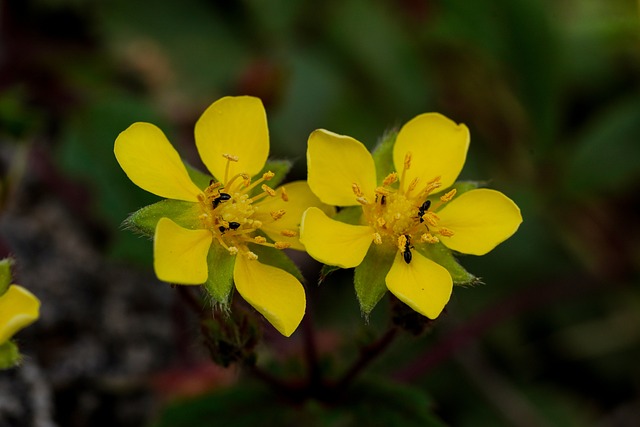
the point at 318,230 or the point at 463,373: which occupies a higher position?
the point at 318,230

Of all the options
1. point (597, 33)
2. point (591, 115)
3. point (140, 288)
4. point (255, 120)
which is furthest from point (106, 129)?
point (591, 115)

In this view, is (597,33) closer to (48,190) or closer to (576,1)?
(576,1)

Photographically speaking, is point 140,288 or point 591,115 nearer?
point 140,288

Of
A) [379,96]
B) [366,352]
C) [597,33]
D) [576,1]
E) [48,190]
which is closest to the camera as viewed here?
[366,352]

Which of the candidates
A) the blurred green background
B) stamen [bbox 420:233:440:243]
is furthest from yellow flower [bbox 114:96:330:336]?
the blurred green background

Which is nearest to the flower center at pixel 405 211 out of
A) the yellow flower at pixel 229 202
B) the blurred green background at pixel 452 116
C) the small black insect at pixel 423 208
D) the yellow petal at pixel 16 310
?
the small black insect at pixel 423 208

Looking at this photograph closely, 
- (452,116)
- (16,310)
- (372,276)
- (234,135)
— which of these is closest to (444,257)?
(372,276)
